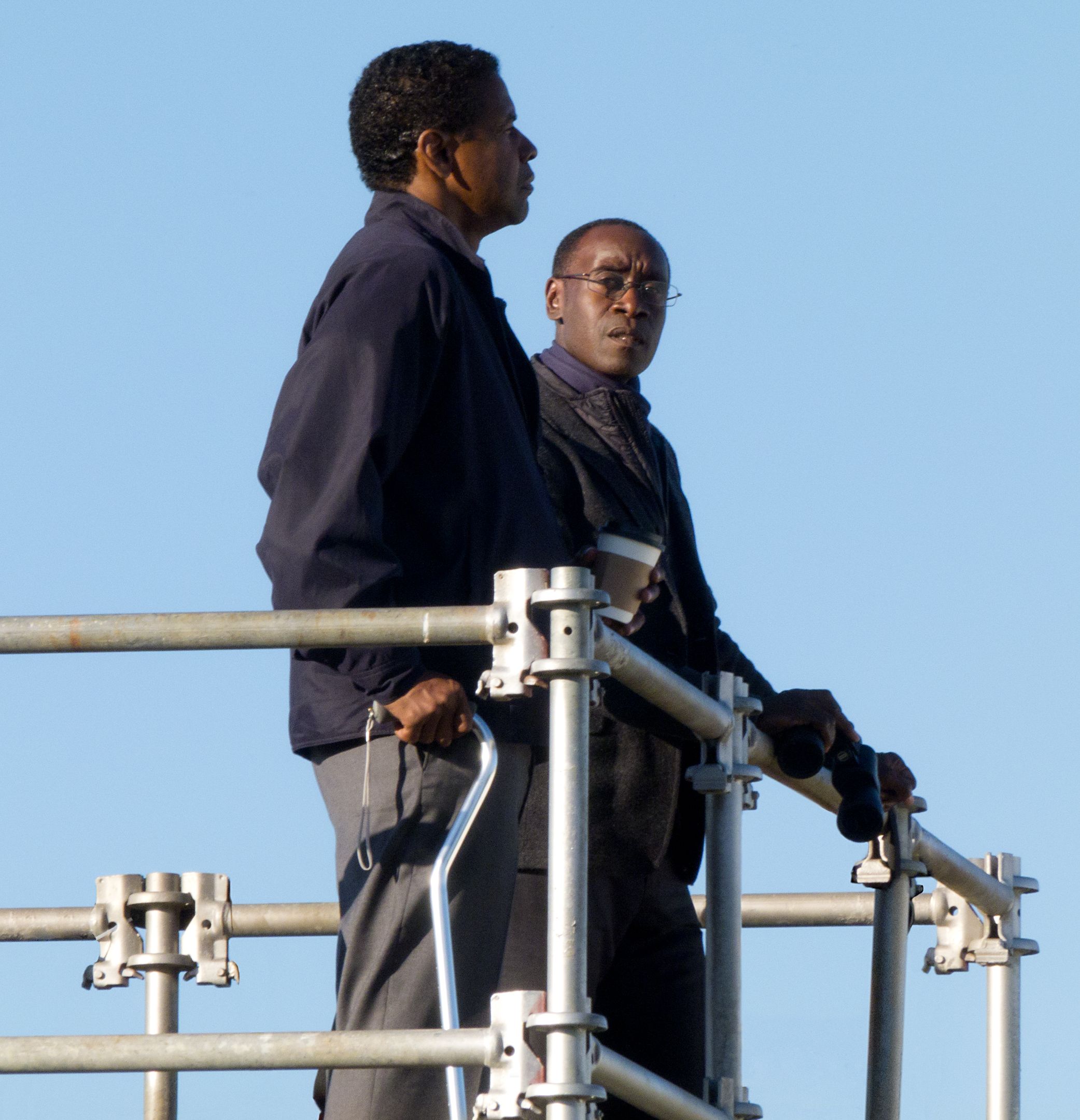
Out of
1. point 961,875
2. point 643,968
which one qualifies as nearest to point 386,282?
point 643,968

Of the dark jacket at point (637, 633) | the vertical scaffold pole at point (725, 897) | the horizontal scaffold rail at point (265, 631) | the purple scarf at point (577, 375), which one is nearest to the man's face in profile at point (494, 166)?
the dark jacket at point (637, 633)

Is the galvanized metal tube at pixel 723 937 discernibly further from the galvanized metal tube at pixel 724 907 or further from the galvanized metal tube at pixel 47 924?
the galvanized metal tube at pixel 47 924

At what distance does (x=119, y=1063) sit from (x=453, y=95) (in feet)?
6.12

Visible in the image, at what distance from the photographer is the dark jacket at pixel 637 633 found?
4035mm

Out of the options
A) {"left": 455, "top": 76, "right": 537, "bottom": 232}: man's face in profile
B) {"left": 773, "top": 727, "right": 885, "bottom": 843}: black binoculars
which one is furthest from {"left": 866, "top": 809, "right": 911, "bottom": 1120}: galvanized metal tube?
{"left": 455, "top": 76, "right": 537, "bottom": 232}: man's face in profile

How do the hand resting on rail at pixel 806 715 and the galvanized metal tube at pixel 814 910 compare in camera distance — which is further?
the galvanized metal tube at pixel 814 910

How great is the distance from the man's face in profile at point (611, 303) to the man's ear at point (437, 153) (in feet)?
2.94

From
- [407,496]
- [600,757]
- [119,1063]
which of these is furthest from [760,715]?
[119,1063]

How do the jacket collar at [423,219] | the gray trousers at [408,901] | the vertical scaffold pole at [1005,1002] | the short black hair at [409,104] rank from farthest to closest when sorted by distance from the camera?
the vertical scaffold pole at [1005,1002]
the short black hair at [409,104]
the jacket collar at [423,219]
the gray trousers at [408,901]

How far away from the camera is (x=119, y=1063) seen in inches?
107

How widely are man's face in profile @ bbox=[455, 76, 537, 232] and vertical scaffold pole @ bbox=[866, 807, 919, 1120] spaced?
1.29m

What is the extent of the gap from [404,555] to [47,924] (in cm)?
142

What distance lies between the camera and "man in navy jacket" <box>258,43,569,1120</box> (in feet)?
10.3

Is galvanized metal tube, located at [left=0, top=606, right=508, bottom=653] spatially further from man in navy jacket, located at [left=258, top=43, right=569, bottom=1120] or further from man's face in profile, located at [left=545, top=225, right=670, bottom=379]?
man's face in profile, located at [left=545, top=225, right=670, bottom=379]
